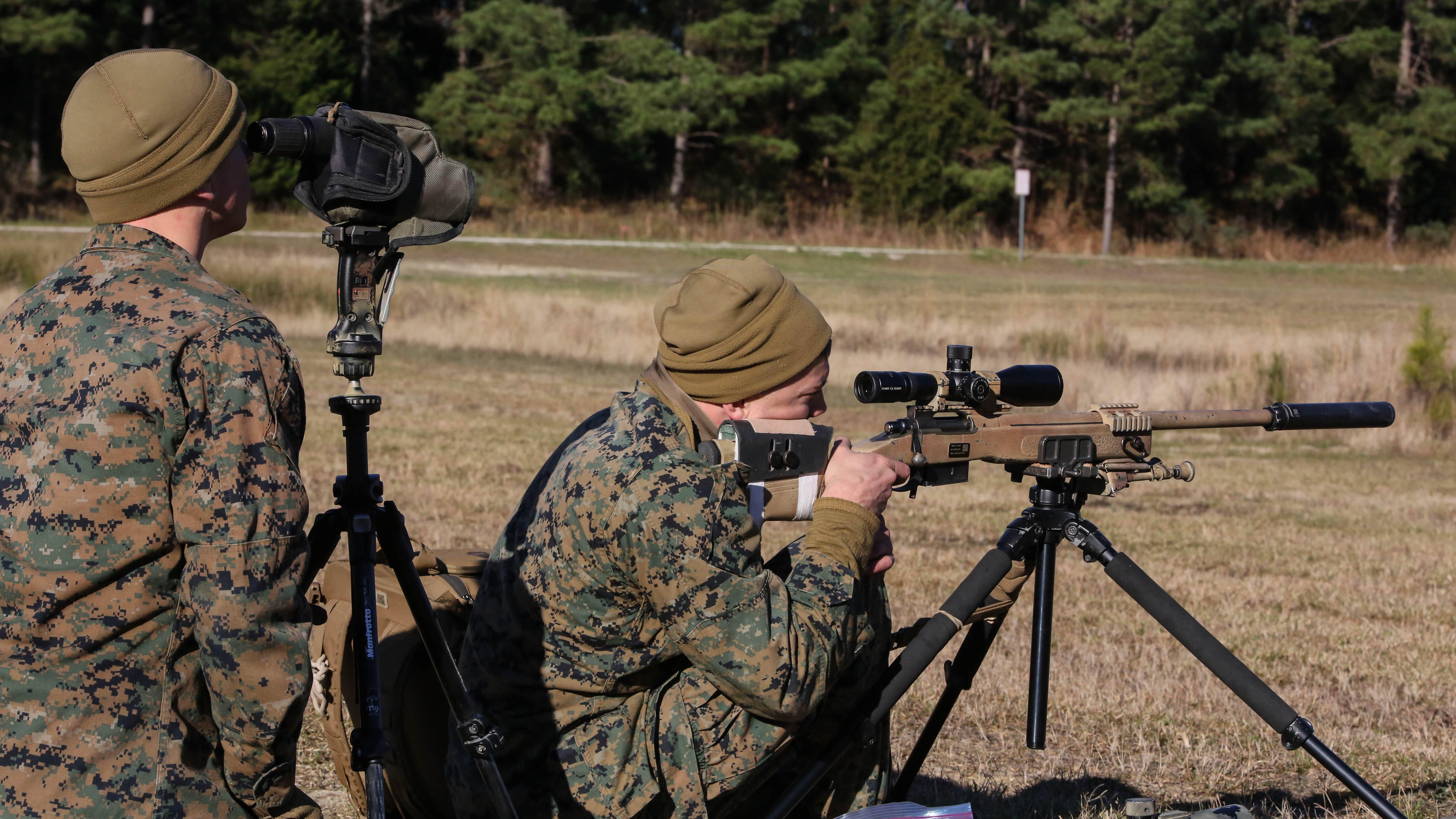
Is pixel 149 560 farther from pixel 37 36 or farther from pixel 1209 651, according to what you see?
pixel 37 36

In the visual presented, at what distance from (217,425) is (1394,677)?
5273 millimetres

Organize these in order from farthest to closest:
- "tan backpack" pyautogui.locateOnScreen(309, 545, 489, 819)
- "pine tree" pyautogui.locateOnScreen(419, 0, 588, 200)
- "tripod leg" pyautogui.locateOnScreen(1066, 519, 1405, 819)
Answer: "pine tree" pyautogui.locateOnScreen(419, 0, 588, 200) < "tripod leg" pyautogui.locateOnScreen(1066, 519, 1405, 819) < "tan backpack" pyautogui.locateOnScreen(309, 545, 489, 819)

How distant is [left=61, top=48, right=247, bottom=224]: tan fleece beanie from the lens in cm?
260

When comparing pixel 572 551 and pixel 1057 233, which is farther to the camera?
pixel 1057 233

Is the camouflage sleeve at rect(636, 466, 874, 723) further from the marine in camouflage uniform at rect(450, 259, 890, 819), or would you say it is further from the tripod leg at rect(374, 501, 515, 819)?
the tripod leg at rect(374, 501, 515, 819)

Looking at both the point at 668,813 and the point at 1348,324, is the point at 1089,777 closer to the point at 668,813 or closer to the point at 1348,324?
the point at 668,813

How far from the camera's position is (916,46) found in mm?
49562

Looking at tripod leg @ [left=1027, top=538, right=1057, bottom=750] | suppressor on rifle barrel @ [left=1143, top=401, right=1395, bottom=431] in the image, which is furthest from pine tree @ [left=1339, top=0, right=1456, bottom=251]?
tripod leg @ [left=1027, top=538, right=1057, bottom=750]

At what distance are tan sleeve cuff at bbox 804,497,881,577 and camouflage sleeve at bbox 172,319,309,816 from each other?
3.60 ft

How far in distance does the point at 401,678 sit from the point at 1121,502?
8390mm

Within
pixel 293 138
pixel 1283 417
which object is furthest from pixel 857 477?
pixel 1283 417

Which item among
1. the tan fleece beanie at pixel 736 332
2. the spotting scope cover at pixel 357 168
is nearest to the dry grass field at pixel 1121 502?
the tan fleece beanie at pixel 736 332

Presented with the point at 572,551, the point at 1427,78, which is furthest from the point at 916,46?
the point at 572,551

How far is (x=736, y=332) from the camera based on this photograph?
10.1 feet
